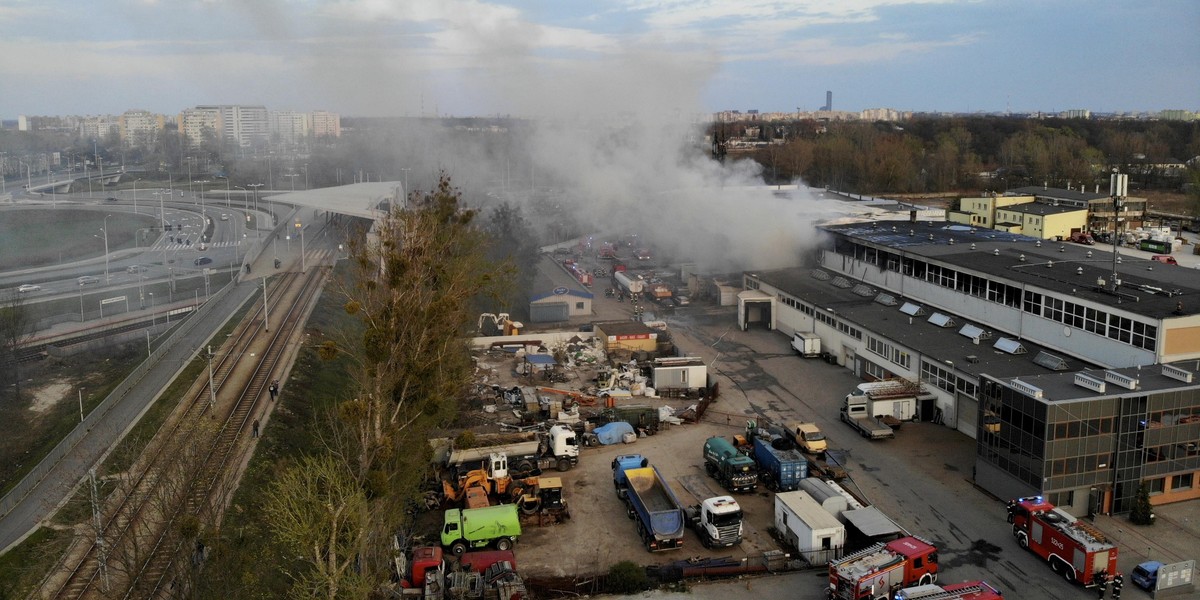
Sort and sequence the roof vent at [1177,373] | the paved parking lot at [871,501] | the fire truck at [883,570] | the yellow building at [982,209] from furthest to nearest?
the yellow building at [982,209] < the roof vent at [1177,373] < the paved parking lot at [871,501] < the fire truck at [883,570]

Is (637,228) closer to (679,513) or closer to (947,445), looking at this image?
(947,445)

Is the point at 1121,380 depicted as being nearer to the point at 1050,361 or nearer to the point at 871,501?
the point at 1050,361

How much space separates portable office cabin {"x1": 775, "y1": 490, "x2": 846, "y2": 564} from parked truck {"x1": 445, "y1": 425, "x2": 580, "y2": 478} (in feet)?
13.7

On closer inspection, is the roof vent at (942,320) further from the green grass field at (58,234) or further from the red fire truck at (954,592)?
the green grass field at (58,234)

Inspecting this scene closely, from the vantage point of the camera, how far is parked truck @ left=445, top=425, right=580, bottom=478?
1439 cm

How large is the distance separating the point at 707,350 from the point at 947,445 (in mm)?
8055

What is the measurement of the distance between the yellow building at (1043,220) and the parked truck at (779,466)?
24.1 meters

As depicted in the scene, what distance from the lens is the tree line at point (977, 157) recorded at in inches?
2227

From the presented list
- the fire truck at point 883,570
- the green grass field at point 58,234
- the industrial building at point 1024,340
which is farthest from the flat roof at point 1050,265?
the green grass field at point 58,234

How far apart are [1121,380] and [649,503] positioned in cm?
724

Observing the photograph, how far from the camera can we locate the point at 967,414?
52.7ft

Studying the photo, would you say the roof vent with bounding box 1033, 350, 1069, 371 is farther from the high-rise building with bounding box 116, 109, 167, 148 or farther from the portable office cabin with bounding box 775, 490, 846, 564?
the high-rise building with bounding box 116, 109, 167, 148

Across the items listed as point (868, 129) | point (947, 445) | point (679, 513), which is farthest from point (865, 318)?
point (868, 129)

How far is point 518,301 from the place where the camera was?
27656mm
